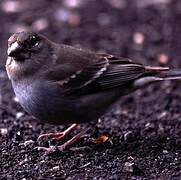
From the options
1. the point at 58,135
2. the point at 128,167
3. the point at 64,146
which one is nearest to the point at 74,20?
the point at 58,135

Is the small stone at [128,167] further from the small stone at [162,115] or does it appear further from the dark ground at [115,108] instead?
the small stone at [162,115]

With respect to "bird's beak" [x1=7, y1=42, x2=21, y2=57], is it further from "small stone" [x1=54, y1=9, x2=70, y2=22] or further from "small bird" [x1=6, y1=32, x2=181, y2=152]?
"small stone" [x1=54, y1=9, x2=70, y2=22]

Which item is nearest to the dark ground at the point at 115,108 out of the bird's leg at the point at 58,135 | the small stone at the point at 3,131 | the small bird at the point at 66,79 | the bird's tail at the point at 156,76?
the small stone at the point at 3,131

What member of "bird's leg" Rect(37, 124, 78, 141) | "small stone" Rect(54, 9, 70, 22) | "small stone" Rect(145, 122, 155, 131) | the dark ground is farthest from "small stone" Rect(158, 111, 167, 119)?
"small stone" Rect(54, 9, 70, 22)

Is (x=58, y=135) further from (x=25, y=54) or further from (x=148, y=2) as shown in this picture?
(x=148, y=2)

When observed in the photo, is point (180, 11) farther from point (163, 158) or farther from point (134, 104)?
point (163, 158)

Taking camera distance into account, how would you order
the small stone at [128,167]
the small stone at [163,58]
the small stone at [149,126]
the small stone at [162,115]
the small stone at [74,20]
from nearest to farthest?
the small stone at [128,167]
the small stone at [149,126]
the small stone at [162,115]
the small stone at [163,58]
the small stone at [74,20]
